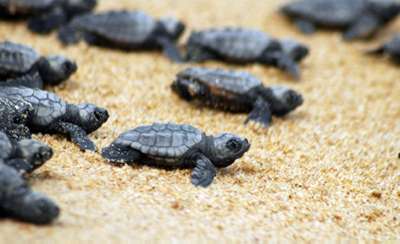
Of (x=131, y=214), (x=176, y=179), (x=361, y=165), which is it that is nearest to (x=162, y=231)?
(x=131, y=214)

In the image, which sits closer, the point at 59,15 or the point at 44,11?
the point at 59,15

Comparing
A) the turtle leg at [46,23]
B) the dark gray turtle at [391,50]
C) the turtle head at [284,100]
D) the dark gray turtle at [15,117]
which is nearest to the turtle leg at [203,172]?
the dark gray turtle at [15,117]

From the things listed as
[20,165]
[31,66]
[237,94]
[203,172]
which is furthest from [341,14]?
[20,165]

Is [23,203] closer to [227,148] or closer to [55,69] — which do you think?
[227,148]

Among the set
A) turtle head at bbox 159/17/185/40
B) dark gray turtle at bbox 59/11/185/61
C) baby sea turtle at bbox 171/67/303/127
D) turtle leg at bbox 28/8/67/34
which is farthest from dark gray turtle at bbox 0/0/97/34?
baby sea turtle at bbox 171/67/303/127

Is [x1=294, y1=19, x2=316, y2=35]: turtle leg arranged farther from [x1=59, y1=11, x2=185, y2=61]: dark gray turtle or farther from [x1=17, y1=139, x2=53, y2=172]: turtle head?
[x1=17, y1=139, x2=53, y2=172]: turtle head

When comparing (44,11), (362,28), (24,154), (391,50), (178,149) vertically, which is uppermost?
(362,28)
